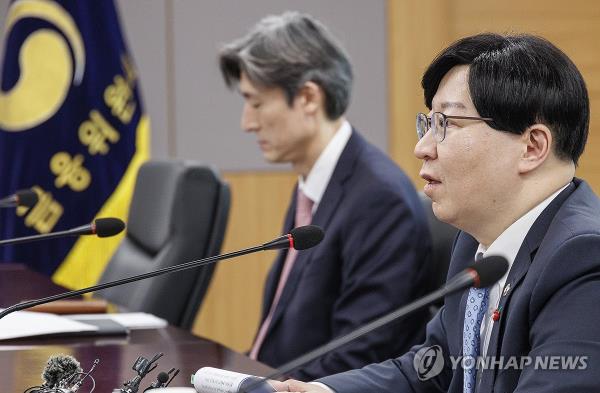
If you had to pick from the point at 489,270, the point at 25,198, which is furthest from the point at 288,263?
the point at 489,270

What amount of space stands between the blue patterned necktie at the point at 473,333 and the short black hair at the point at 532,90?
27 cm

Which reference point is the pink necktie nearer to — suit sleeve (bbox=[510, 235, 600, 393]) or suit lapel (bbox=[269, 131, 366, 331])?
suit lapel (bbox=[269, 131, 366, 331])

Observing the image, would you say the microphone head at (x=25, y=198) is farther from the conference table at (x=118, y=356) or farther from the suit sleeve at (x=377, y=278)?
the suit sleeve at (x=377, y=278)

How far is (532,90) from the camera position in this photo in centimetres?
168

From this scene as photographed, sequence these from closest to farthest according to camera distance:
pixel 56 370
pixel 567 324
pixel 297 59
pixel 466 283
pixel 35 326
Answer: pixel 466 283, pixel 567 324, pixel 56 370, pixel 35 326, pixel 297 59

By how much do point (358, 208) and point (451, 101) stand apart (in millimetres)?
985

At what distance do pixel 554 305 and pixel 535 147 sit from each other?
0.28m

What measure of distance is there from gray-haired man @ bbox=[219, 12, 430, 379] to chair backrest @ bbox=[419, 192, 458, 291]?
0.08 ft

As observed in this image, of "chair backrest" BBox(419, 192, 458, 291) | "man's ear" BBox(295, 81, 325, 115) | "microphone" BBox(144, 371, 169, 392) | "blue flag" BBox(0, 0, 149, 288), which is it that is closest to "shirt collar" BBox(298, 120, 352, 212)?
"man's ear" BBox(295, 81, 325, 115)

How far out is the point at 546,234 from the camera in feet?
5.37

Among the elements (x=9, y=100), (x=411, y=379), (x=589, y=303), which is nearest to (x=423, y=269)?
(x=411, y=379)

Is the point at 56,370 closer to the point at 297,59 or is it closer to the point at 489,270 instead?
the point at 489,270

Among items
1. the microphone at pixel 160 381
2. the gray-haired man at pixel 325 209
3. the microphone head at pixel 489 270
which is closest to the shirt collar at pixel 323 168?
the gray-haired man at pixel 325 209

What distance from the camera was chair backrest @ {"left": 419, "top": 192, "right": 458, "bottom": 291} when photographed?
262 centimetres
